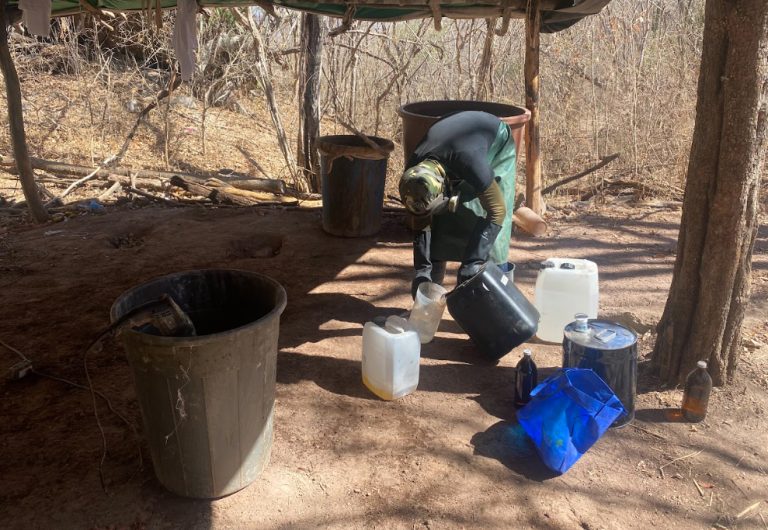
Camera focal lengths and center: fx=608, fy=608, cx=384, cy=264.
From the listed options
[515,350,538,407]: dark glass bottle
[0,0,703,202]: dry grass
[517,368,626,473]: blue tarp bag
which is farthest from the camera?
[0,0,703,202]: dry grass

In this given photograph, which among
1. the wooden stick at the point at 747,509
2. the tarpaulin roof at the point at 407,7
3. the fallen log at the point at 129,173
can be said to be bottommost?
the wooden stick at the point at 747,509

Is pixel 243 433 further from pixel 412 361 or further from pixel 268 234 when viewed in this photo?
pixel 268 234

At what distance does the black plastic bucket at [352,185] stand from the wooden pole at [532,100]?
139 centimetres

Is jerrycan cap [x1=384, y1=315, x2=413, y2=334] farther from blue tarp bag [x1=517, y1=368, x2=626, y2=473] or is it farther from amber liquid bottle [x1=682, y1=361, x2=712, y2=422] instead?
amber liquid bottle [x1=682, y1=361, x2=712, y2=422]

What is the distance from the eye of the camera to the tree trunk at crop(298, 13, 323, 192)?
712 cm

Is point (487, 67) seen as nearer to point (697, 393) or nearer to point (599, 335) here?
point (599, 335)

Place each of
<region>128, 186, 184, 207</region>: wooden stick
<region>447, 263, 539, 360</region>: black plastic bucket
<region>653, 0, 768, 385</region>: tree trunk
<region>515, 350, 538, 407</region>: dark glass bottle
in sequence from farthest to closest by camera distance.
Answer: <region>128, 186, 184, 207</region>: wooden stick < <region>447, 263, 539, 360</region>: black plastic bucket < <region>515, 350, 538, 407</region>: dark glass bottle < <region>653, 0, 768, 385</region>: tree trunk

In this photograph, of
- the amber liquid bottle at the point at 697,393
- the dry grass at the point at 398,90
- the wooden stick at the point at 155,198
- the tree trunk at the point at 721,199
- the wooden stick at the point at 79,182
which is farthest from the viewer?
the dry grass at the point at 398,90

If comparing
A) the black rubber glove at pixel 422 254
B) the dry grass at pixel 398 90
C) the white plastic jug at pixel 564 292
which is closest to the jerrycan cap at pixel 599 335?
the white plastic jug at pixel 564 292

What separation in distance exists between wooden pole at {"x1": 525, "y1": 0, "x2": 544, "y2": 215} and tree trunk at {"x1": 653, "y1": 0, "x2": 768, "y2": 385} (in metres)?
2.85

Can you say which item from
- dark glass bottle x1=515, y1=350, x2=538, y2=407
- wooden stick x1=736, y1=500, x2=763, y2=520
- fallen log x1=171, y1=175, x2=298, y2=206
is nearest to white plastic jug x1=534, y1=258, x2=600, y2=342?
dark glass bottle x1=515, y1=350, x2=538, y2=407

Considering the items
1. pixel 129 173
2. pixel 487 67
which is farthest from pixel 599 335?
pixel 129 173

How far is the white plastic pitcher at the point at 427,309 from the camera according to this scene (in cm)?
364

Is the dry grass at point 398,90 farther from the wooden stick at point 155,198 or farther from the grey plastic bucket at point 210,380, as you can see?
the grey plastic bucket at point 210,380
